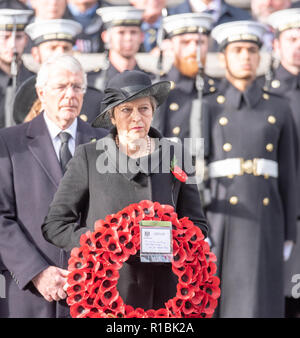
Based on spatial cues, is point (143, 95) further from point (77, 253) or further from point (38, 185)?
point (38, 185)

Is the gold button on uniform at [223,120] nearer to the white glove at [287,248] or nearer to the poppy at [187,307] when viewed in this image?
the white glove at [287,248]

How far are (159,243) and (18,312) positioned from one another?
1.23m

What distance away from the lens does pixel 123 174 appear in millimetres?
4391

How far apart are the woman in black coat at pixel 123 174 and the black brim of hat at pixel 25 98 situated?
1624 millimetres

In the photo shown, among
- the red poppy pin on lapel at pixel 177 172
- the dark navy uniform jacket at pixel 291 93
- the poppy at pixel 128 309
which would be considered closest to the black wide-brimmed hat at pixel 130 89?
the red poppy pin on lapel at pixel 177 172

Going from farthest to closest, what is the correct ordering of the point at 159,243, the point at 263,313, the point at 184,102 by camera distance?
the point at 184,102 < the point at 263,313 < the point at 159,243

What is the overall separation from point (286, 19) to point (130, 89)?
349 cm

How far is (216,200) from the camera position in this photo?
23.4 feet

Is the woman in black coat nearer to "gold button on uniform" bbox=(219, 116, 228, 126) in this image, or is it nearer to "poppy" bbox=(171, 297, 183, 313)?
"poppy" bbox=(171, 297, 183, 313)

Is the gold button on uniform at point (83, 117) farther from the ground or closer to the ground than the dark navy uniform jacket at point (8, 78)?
closer to the ground

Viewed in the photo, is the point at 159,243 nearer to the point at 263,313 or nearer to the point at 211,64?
the point at 263,313

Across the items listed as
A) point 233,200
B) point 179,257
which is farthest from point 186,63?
point 179,257

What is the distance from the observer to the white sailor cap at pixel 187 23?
292 inches

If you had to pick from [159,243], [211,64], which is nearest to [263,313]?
[211,64]
